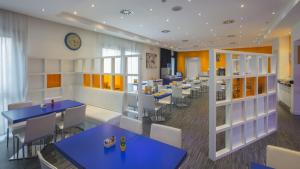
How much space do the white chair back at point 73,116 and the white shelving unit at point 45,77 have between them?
2441mm

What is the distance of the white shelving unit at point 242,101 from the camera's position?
8.82 ft

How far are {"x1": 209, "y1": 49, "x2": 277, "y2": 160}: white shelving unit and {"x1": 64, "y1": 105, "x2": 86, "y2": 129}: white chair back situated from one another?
8.09 feet

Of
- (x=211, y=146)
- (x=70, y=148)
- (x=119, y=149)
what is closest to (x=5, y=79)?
(x=70, y=148)

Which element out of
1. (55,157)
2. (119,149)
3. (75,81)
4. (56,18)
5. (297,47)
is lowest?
(55,157)

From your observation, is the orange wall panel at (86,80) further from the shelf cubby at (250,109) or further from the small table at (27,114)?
the shelf cubby at (250,109)

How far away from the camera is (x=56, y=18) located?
4.79 metres

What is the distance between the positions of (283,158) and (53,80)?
5.76 metres

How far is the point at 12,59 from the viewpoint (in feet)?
13.9

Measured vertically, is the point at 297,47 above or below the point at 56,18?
below

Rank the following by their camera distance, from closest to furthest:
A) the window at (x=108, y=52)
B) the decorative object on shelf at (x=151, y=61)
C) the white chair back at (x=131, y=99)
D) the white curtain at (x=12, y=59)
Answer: the white chair back at (x=131, y=99) < the white curtain at (x=12, y=59) < the window at (x=108, y=52) < the decorative object on shelf at (x=151, y=61)

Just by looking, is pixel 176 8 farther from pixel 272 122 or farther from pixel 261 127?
pixel 272 122

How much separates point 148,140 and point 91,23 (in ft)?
16.7

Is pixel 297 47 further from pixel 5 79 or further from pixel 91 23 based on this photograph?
pixel 5 79

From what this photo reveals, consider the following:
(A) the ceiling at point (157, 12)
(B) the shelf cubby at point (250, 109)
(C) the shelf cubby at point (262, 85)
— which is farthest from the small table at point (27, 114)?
(C) the shelf cubby at point (262, 85)
